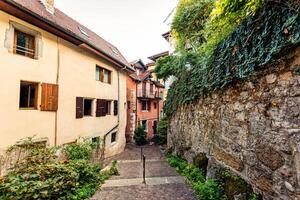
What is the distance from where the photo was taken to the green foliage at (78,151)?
8891mm

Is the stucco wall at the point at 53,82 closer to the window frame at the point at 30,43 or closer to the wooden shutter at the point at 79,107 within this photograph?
the wooden shutter at the point at 79,107

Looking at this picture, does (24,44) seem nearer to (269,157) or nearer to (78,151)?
(78,151)

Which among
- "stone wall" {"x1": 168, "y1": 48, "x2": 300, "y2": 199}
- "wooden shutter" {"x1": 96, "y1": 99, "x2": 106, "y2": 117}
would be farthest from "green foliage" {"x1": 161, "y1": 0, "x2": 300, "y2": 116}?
"wooden shutter" {"x1": 96, "y1": 99, "x2": 106, "y2": 117}

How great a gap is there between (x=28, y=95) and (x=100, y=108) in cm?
492

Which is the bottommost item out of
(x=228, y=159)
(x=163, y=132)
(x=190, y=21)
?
(x=163, y=132)

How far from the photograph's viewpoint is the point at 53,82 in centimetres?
859

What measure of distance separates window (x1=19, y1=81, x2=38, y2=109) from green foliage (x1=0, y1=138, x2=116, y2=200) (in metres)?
1.44

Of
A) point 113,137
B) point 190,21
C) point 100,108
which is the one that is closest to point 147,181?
point 100,108

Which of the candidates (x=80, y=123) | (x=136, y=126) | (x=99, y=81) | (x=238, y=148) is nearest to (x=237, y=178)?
(x=238, y=148)

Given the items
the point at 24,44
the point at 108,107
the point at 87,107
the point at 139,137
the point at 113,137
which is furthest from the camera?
the point at 139,137

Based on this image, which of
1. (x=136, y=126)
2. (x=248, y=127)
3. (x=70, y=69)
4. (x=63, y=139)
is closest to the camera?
(x=248, y=127)

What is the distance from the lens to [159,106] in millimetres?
27938

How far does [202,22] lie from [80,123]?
320 inches

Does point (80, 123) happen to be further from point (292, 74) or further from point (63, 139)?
point (292, 74)
